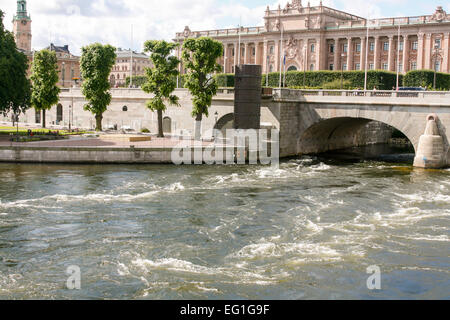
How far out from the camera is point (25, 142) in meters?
55.3

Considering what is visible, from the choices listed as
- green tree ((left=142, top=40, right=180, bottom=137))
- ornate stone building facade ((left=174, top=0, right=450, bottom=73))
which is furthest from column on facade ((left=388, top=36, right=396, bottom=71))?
green tree ((left=142, top=40, right=180, bottom=137))

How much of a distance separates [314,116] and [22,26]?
148 metres

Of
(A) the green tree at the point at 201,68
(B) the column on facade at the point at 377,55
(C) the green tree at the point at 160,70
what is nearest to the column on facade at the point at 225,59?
(B) the column on facade at the point at 377,55

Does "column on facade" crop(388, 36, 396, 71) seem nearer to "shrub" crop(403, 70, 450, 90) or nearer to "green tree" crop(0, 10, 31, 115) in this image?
"shrub" crop(403, 70, 450, 90)

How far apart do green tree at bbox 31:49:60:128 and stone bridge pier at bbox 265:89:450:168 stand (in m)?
27.7

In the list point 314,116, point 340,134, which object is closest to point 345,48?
point 340,134

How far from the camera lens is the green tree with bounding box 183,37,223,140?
200ft

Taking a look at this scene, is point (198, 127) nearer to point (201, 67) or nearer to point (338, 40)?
point (201, 67)

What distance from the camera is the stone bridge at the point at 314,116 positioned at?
175 feet

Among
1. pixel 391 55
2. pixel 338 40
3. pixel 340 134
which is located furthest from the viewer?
pixel 338 40

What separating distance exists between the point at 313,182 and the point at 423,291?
23.2 m

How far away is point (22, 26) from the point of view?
7293 inches

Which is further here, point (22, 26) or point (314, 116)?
point (22, 26)

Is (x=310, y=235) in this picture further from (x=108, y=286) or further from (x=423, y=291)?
(x=108, y=286)
